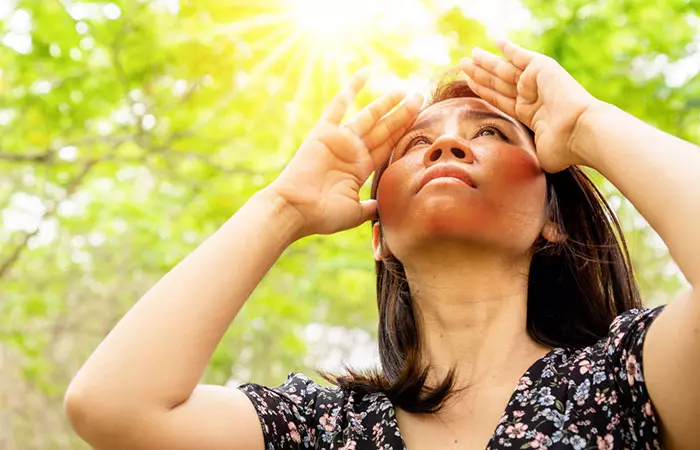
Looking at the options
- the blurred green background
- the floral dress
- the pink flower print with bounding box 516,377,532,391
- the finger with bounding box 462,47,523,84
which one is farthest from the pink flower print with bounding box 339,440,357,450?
the blurred green background

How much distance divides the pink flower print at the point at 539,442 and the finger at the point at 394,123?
2.97ft

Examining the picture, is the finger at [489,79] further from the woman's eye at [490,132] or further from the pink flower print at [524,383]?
the pink flower print at [524,383]

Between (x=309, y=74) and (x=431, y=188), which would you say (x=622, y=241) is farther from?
(x=309, y=74)

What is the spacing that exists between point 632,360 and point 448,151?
25.2 inches

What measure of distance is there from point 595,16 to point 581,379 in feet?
9.68

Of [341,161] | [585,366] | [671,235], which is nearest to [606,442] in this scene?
[585,366]

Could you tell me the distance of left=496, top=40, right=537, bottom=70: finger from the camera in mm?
1988

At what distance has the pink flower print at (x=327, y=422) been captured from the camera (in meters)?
1.81

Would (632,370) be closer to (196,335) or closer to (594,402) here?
(594,402)

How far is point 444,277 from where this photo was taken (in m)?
1.95

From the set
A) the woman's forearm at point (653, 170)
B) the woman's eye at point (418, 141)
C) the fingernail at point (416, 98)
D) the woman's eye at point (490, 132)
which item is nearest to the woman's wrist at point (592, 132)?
the woman's forearm at point (653, 170)

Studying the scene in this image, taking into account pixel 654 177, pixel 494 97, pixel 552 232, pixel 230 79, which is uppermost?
pixel 654 177

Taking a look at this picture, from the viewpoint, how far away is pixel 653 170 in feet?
5.05

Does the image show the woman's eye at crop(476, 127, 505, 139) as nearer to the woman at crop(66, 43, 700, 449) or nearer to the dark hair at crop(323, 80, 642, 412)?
the woman at crop(66, 43, 700, 449)
